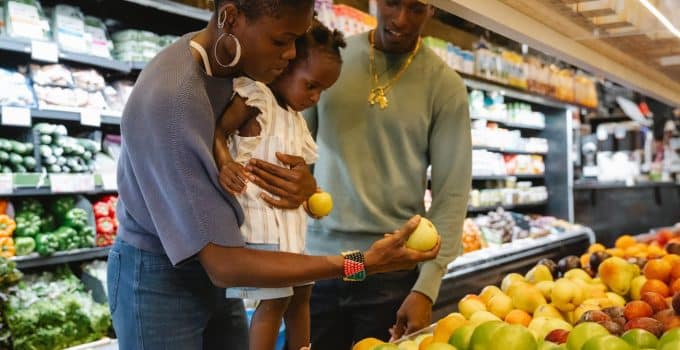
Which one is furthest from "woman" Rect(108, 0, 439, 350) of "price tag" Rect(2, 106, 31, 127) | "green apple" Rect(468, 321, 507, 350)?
"price tag" Rect(2, 106, 31, 127)

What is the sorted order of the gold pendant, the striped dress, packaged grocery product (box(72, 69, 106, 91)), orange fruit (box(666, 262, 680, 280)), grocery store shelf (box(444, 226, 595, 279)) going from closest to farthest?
1. the striped dress
2. the gold pendant
3. orange fruit (box(666, 262, 680, 280))
4. packaged grocery product (box(72, 69, 106, 91))
5. grocery store shelf (box(444, 226, 595, 279))

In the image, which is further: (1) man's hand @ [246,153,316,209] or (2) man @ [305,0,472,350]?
(2) man @ [305,0,472,350]

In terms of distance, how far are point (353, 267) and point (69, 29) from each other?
8.84 feet

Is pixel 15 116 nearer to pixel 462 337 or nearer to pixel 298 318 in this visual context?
pixel 298 318

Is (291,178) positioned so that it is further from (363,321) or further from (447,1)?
(363,321)

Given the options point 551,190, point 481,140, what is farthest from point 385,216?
point 551,190

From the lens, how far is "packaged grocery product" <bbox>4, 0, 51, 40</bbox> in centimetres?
316

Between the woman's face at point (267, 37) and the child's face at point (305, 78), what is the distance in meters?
0.34

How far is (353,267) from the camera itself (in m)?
1.39

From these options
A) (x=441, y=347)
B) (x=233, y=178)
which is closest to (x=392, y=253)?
(x=441, y=347)

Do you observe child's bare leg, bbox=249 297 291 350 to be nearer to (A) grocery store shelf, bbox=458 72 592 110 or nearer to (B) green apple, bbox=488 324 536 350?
(B) green apple, bbox=488 324 536 350

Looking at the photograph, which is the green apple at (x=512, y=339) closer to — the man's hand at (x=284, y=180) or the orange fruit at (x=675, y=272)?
the man's hand at (x=284, y=180)

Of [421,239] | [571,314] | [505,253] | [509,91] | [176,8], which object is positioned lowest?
[505,253]

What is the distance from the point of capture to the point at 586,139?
9.81 metres
